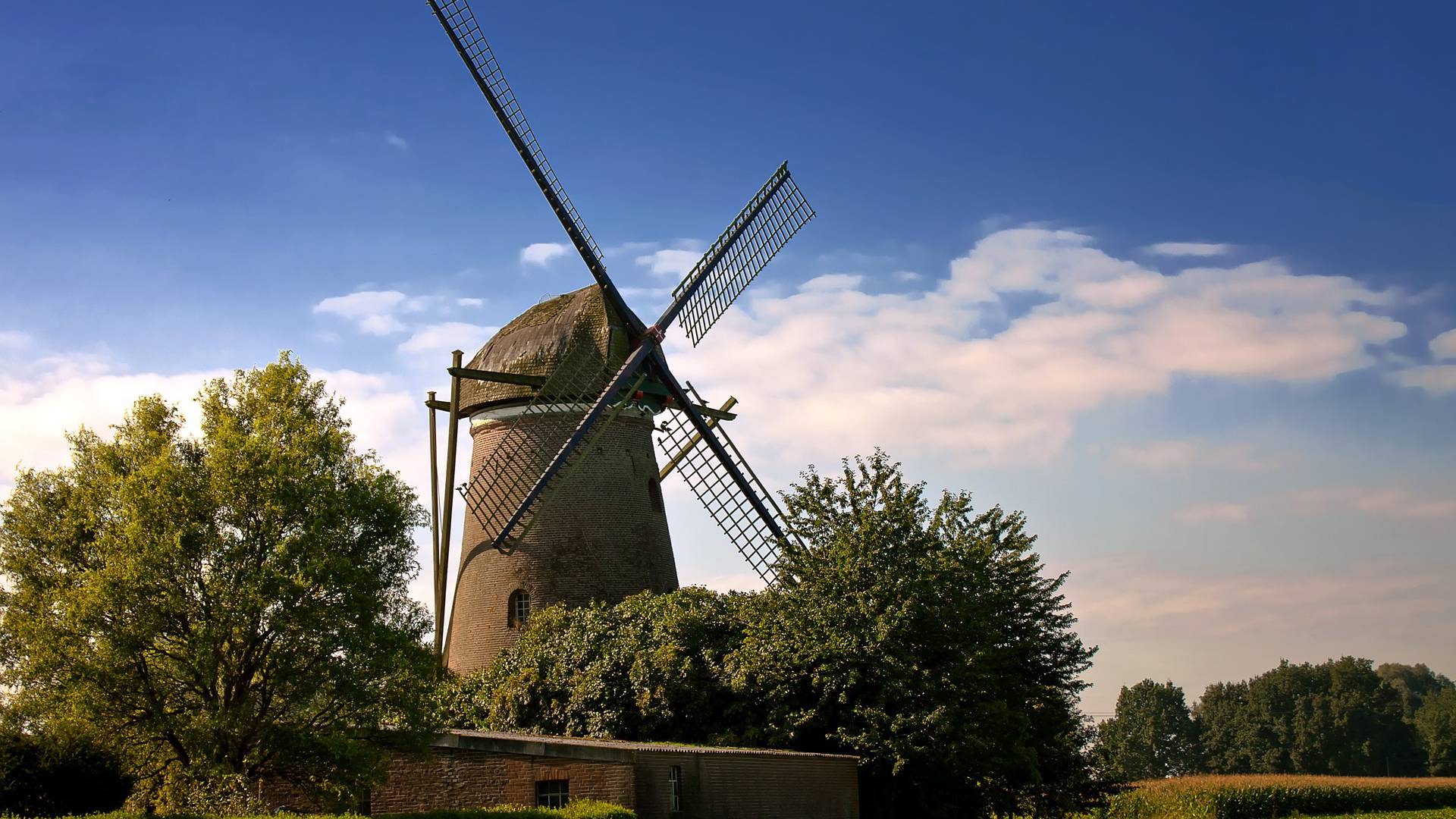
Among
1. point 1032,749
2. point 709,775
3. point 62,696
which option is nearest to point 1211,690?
point 1032,749

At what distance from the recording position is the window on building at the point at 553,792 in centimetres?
1900

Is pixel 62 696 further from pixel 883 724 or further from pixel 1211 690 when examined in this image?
pixel 1211 690

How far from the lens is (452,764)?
19594mm

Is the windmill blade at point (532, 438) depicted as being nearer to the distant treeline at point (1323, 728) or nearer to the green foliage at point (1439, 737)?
the distant treeline at point (1323, 728)

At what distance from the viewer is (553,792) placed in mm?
19109

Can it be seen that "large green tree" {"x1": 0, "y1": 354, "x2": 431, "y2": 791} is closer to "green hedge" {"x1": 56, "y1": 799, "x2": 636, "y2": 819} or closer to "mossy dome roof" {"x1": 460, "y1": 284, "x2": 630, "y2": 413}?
"green hedge" {"x1": 56, "y1": 799, "x2": 636, "y2": 819}

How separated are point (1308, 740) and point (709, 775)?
90.8 meters

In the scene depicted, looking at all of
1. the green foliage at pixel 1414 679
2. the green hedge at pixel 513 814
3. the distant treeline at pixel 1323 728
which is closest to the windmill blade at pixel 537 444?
the green hedge at pixel 513 814

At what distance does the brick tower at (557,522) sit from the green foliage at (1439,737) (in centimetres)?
8994

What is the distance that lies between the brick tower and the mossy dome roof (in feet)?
0.09

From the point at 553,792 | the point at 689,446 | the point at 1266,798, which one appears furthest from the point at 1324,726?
the point at 553,792

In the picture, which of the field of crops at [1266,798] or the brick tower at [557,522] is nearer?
the brick tower at [557,522]

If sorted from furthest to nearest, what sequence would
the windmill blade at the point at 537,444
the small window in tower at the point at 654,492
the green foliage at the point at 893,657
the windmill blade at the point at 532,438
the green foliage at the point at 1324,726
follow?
1. the green foliage at the point at 1324,726
2. the small window in tower at the point at 654,492
3. the windmill blade at the point at 532,438
4. the windmill blade at the point at 537,444
5. the green foliage at the point at 893,657

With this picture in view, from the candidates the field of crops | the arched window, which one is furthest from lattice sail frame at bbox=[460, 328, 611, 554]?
the field of crops
